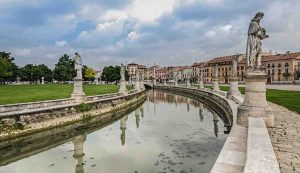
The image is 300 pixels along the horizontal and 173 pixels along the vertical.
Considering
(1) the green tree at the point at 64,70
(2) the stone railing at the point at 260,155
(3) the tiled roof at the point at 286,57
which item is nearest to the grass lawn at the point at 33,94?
(2) the stone railing at the point at 260,155

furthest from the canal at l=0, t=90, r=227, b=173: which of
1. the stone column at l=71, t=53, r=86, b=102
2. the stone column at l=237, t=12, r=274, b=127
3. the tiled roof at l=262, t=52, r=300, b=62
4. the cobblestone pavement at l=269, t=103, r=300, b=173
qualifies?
the tiled roof at l=262, t=52, r=300, b=62

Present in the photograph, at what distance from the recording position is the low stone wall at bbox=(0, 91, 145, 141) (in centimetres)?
1449

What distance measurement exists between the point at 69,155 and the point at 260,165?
31.3ft

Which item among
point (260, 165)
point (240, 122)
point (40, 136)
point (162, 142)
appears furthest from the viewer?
point (40, 136)

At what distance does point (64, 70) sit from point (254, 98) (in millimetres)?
88727

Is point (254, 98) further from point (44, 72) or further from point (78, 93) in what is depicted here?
point (44, 72)

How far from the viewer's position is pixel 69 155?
12.1 meters

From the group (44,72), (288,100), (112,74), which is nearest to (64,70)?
(44,72)

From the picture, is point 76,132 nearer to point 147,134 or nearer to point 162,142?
point 147,134

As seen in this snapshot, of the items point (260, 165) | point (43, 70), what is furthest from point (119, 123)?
point (43, 70)

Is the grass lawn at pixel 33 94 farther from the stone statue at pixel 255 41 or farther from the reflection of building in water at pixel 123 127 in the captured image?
the stone statue at pixel 255 41

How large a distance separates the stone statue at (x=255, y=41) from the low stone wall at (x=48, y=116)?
39.2 feet

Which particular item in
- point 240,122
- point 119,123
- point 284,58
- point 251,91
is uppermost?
point 284,58

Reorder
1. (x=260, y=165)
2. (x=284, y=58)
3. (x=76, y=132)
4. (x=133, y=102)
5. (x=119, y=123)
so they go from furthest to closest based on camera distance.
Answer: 1. (x=284, y=58)
2. (x=133, y=102)
3. (x=119, y=123)
4. (x=76, y=132)
5. (x=260, y=165)
